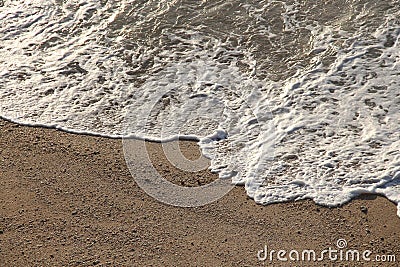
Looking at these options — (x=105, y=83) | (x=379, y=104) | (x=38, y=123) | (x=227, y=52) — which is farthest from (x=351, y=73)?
(x=38, y=123)

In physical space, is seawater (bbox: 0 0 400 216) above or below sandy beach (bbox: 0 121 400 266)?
above

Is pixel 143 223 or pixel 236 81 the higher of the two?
pixel 236 81

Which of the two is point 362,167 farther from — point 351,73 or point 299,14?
point 299,14

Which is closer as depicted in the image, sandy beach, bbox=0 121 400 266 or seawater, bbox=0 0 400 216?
sandy beach, bbox=0 121 400 266

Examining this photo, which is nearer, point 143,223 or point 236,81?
point 143,223
